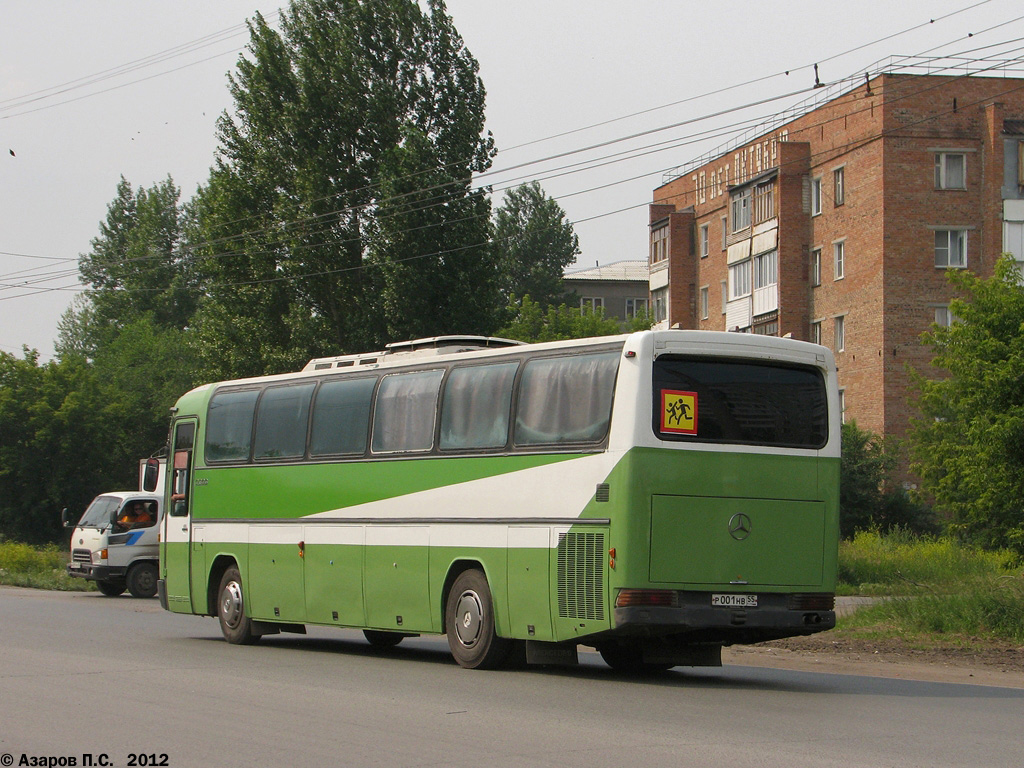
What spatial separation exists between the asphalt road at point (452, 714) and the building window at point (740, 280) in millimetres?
47444

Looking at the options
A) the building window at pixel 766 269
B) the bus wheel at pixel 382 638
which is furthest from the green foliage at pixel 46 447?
the bus wheel at pixel 382 638

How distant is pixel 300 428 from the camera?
17.6 m

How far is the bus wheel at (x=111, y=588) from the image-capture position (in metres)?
30.5

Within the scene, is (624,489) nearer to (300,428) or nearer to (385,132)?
(300,428)

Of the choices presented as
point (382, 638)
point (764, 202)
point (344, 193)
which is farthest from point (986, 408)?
point (764, 202)

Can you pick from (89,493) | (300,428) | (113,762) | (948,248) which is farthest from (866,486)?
(113,762)

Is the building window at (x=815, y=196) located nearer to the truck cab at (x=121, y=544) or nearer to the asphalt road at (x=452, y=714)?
the truck cab at (x=121, y=544)

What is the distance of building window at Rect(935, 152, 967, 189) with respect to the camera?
5222cm

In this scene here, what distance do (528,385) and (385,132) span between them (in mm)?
30392

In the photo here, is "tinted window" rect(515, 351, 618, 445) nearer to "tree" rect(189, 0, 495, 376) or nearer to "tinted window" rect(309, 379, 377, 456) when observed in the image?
"tinted window" rect(309, 379, 377, 456)

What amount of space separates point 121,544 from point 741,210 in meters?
39.9

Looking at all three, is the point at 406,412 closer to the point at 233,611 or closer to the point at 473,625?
the point at 473,625

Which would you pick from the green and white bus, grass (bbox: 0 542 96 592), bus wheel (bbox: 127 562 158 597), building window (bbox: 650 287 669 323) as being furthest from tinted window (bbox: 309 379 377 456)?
building window (bbox: 650 287 669 323)

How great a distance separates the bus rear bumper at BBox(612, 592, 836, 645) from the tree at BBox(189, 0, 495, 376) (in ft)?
92.3
